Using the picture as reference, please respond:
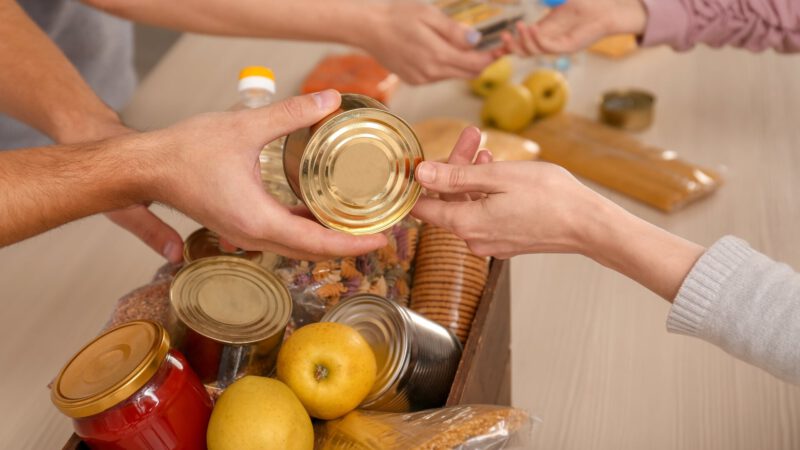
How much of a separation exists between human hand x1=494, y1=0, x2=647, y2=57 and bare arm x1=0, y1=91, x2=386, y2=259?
0.79 m

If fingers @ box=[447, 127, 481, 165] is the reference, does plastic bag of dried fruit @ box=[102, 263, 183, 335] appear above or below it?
below

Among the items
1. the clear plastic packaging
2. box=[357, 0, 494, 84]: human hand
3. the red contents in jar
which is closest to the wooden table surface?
the clear plastic packaging

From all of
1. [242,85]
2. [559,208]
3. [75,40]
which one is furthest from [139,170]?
[75,40]

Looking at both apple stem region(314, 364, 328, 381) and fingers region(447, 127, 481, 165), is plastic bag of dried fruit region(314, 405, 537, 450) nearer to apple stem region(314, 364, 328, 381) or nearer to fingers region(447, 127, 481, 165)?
apple stem region(314, 364, 328, 381)

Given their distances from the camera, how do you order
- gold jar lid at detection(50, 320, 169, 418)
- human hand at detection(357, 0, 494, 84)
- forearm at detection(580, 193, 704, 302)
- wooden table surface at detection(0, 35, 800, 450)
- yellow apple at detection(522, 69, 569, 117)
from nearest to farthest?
gold jar lid at detection(50, 320, 169, 418), forearm at detection(580, 193, 704, 302), wooden table surface at detection(0, 35, 800, 450), human hand at detection(357, 0, 494, 84), yellow apple at detection(522, 69, 569, 117)

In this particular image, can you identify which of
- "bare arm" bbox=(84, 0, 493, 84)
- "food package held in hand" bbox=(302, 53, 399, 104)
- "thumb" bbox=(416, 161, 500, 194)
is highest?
"bare arm" bbox=(84, 0, 493, 84)

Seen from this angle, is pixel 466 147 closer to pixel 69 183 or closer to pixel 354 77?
pixel 69 183

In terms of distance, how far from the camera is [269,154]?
3.51 ft

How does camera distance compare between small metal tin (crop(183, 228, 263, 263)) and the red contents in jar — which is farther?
small metal tin (crop(183, 228, 263, 263))

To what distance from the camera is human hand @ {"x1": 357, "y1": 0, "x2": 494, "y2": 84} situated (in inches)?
60.3

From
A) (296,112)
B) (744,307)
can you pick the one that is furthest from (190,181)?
(744,307)

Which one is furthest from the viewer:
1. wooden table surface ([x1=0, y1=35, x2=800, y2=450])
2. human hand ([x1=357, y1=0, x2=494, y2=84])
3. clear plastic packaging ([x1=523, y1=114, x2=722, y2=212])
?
human hand ([x1=357, y1=0, x2=494, y2=84])

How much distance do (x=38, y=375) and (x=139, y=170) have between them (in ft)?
1.41

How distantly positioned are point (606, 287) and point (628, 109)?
0.48 meters
